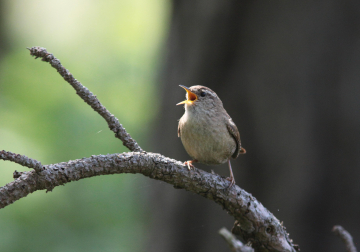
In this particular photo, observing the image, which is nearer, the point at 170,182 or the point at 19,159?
the point at 19,159

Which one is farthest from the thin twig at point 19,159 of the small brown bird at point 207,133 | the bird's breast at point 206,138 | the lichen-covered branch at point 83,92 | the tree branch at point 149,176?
the bird's breast at point 206,138

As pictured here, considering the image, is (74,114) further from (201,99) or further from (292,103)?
(292,103)

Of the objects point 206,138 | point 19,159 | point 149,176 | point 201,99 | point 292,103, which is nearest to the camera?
point 19,159

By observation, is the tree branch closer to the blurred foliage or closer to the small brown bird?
the small brown bird

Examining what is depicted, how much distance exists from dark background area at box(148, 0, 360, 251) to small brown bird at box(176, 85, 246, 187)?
1.71m

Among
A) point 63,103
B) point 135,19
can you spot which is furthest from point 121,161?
point 135,19

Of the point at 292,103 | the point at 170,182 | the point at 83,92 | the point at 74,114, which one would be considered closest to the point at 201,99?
the point at 170,182

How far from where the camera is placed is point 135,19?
841 cm

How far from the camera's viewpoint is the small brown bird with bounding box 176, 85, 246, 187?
2.83 meters

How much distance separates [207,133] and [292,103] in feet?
7.12

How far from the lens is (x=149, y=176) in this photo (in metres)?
1.94

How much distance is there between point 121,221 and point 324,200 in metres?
4.41

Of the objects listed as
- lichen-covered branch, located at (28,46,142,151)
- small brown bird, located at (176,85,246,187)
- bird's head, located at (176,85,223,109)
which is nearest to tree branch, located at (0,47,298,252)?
lichen-covered branch, located at (28,46,142,151)

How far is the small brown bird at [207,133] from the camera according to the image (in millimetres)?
2832
